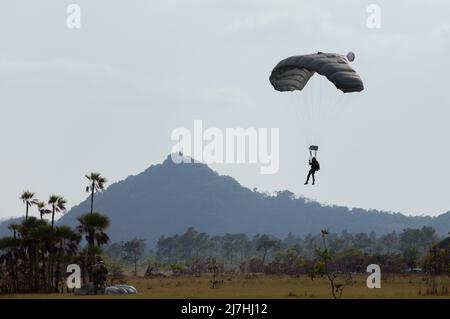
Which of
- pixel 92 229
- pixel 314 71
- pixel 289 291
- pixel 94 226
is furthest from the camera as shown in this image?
pixel 92 229

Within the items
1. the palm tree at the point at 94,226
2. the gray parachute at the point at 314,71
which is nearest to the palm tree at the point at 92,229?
the palm tree at the point at 94,226

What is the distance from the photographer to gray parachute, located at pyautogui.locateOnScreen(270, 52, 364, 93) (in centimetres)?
4250

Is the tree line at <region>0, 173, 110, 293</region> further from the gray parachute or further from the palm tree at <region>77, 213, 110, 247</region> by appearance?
the gray parachute

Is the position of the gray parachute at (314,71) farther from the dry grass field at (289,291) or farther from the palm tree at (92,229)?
the palm tree at (92,229)

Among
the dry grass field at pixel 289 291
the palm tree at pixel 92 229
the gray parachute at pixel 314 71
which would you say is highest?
the gray parachute at pixel 314 71

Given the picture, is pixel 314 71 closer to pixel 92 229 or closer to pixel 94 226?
pixel 94 226

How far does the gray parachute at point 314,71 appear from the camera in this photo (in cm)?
4250

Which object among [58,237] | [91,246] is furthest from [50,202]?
[91,246]

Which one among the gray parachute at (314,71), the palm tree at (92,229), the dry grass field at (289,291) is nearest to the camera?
the gray parachute at (314,71)

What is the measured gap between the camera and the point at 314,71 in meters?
46.0

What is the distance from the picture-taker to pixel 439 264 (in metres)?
98.4

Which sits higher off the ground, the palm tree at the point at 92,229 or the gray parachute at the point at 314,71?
the gray parachute at the point at 314,71

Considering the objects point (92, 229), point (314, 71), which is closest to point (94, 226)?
point (92, 229)

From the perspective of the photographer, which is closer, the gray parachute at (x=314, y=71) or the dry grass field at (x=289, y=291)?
the gray parachute at (x=314, y=71)
